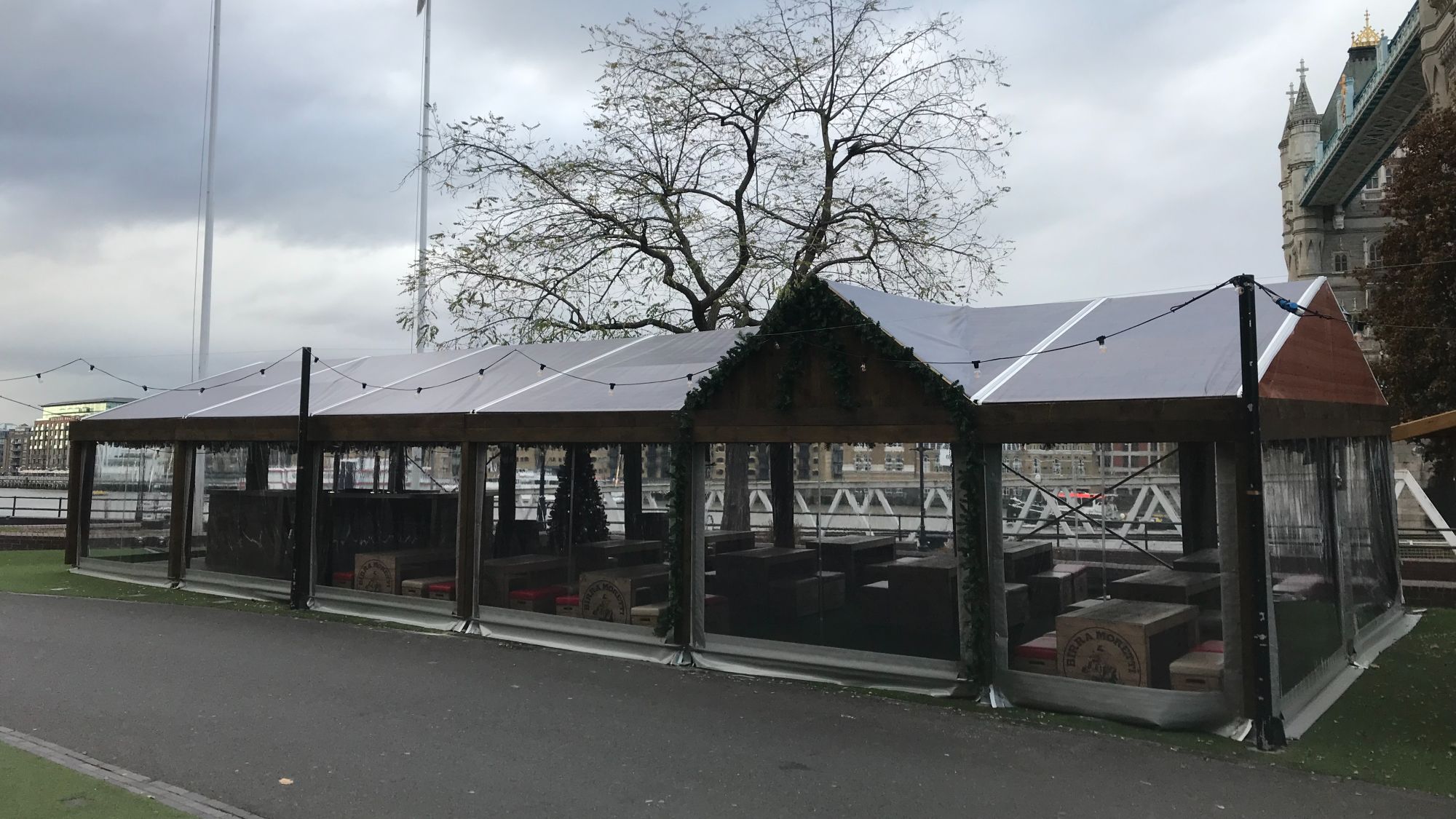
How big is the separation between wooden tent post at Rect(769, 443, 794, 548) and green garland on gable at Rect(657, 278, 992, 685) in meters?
0.81

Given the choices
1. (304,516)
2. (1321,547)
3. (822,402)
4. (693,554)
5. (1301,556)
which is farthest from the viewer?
(304,516)

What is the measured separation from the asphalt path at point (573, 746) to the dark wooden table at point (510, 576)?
1.43 metres

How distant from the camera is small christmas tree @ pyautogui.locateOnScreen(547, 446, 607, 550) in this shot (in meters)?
12.0

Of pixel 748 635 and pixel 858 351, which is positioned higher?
pixel 858 351

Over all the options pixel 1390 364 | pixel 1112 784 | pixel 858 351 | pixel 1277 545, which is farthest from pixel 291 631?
pixel 1390 364

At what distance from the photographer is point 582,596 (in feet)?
33.4

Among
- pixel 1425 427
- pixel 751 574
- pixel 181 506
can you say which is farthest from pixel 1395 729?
pixel 181 506

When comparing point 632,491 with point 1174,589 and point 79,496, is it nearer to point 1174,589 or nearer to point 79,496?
point 1174,589

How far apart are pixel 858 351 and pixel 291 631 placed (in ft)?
23.3

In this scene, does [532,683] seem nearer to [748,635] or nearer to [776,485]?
[748,635]

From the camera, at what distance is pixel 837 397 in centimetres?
843

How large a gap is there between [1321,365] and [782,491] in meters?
5.20

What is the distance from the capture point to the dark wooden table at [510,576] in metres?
10.8

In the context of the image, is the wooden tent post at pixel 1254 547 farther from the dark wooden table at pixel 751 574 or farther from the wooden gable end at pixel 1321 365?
the dark wooden table at pixel 751 574
